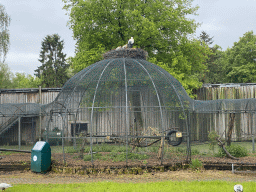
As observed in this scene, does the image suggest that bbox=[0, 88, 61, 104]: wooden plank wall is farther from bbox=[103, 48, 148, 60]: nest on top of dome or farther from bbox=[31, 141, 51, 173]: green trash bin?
bbox=[31, 141, 51, 173]: green trash bin

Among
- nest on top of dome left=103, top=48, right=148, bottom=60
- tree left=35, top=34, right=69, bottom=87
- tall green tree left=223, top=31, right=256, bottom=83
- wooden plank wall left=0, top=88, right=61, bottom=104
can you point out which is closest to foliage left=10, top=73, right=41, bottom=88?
tree left=35, top=34, right=69, bottom=87

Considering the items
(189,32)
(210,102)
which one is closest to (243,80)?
(189,32)

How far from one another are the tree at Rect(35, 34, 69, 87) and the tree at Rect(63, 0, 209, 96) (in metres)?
16.9

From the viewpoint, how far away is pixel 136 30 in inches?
666

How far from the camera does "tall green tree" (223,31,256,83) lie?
30250 mm

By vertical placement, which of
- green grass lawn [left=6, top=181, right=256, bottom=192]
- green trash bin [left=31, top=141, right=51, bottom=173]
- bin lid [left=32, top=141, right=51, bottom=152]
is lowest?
green grass lawn [left=6, top=181, right=256, bottom=192]

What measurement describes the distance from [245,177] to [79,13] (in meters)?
12.5

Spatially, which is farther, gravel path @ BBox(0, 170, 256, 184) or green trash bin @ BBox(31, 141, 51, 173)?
green trash bin @ BBox(31, 141, 51, 173)

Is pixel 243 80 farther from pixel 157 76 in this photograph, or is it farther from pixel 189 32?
pixel 157 76

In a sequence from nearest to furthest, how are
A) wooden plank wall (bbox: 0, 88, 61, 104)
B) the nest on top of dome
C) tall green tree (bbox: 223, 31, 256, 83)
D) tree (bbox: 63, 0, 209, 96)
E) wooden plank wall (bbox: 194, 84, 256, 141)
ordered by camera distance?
the nest on top of dome
tree (bbox: 63, 0, 209, 96)
wooden plank wall (bbox: 194, 84, 256, 141)
wooden plank wall (bbox: 0, 88, 61, 104)
tall green tree (bbox: 223, 31, 256, 83)

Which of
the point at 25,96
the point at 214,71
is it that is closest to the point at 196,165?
the point at 25,96

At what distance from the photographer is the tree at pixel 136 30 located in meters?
16.6

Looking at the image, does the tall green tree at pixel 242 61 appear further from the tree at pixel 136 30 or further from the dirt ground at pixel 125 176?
the dirt ground at pixel 125 176

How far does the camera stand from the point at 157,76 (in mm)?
11234
